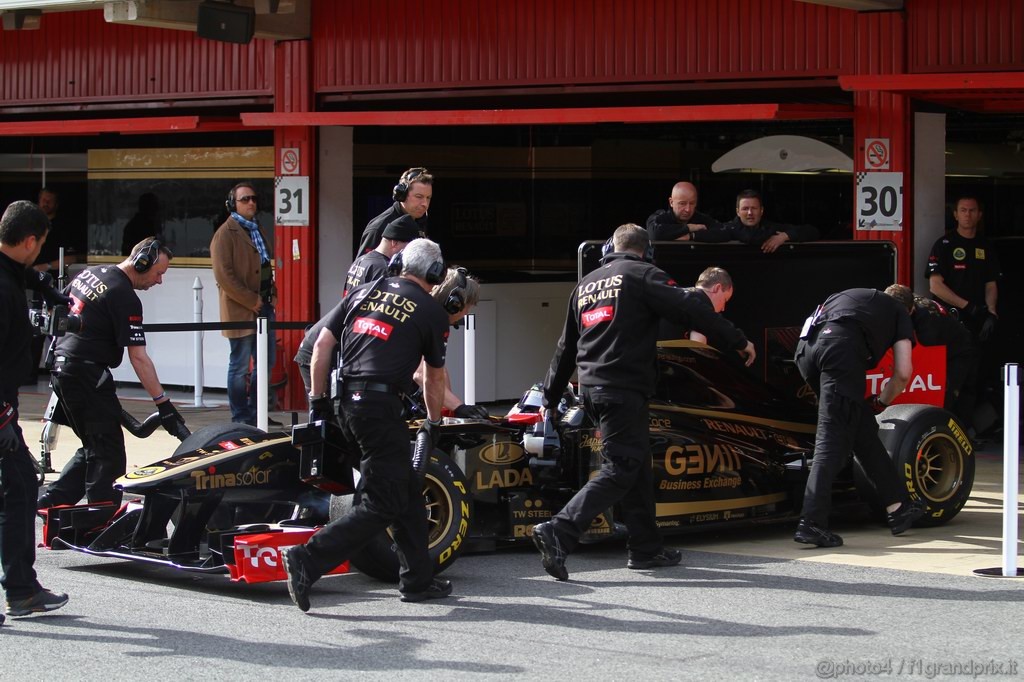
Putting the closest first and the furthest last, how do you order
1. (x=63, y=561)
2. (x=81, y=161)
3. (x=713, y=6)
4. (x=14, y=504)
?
(x=14, y=504)
(x=63, y=561)
(x=713, y=6)
(x=81, y=161)

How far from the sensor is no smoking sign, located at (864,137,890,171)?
12.6 metres

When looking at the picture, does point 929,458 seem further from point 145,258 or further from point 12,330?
point 12,330

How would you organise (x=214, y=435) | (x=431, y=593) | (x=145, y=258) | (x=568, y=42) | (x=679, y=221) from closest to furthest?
(x=431, y=593) → (x=214, y=435) → (x=145, y=258) → (x=679, y=221) → (x=568, y=42)

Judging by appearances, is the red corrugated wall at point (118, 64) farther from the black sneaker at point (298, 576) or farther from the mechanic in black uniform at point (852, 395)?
the black sneaker at point (298, 576)

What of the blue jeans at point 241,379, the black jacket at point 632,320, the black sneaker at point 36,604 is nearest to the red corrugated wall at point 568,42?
the blue jeans at point 241,379

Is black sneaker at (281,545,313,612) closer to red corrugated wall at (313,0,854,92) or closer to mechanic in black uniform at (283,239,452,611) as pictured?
mechanic in black uniform at (283,239,452,611)

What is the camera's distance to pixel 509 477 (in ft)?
27.5

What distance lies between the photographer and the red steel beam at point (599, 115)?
485 inches

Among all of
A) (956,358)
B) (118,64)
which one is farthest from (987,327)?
(118,64)

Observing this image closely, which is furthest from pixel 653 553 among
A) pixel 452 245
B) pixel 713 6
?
pixel 452 245

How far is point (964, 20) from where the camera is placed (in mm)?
12172

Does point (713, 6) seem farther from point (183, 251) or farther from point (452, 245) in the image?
point (183, 251)

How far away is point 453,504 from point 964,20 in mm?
6780

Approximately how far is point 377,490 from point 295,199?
877 cm
